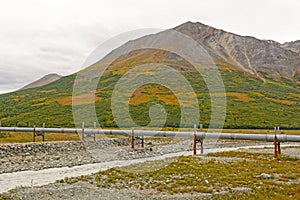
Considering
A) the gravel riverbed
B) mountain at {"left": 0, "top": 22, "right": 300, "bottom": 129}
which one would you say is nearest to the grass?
the gravel riverbed

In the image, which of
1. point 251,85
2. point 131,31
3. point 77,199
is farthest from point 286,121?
point 77,199

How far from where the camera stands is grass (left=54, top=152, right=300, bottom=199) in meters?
14.6

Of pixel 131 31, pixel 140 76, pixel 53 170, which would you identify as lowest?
pixel 53 170

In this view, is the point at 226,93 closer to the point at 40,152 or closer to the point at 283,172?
the point at 40,152

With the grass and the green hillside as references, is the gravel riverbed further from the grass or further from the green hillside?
the green hillside

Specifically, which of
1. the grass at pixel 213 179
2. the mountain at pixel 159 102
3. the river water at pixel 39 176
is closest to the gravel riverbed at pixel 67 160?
the grass at pixel 213 179

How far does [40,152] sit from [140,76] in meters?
113

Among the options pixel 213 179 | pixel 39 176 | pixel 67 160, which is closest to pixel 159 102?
pixel 67 160

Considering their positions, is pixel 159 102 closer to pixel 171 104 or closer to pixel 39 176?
pixel 171 104

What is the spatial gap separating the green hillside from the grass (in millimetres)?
52005

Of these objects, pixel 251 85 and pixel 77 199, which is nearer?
pixel 77 199

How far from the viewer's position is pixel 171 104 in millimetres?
111875

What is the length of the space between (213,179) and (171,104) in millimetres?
94405

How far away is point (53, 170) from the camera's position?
2395cm
